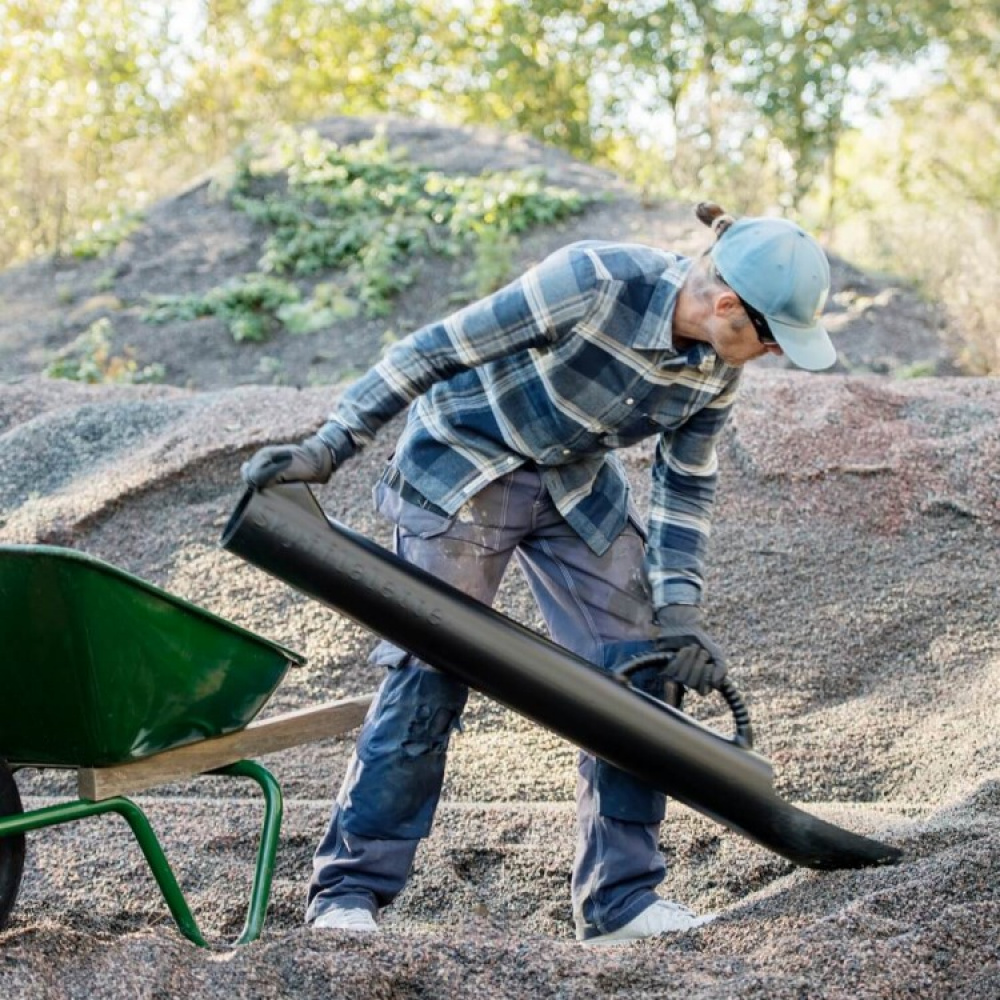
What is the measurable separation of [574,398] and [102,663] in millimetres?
1063

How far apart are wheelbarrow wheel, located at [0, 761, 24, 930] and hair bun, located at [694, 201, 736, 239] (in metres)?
1.67

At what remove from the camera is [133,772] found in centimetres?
254

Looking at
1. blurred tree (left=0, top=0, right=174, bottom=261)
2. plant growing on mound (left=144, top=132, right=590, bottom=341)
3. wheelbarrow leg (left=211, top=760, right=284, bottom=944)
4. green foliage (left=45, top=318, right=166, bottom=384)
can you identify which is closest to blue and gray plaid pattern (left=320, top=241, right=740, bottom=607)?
wheelbarrow leg (left=211, top=760, right=284, bottom=944)

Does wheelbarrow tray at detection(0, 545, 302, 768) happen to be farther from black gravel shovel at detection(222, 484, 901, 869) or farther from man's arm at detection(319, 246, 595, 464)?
man's arm at detection(319, 246, 595, 464)

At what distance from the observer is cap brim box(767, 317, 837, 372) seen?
2617 mm

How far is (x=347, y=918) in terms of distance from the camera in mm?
2760

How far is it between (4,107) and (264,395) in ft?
26.1

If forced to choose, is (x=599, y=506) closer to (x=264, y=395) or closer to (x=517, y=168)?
(x=264, y=395)

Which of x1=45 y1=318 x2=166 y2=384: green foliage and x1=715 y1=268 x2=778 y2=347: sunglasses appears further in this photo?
x1=45 y1=318 x2=166 y2=384: green foliage

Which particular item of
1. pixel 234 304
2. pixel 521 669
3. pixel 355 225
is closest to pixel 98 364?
pixel 234 304

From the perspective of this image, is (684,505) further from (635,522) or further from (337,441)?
(337,441)

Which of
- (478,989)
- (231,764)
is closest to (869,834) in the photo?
(478,989)

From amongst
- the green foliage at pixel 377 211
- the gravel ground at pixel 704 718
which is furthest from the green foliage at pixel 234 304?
the gravel ground at pixel 704 718

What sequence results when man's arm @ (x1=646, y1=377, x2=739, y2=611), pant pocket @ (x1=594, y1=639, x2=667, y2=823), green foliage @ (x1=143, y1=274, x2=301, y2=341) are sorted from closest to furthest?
pant pocket @ (x1=594, y1=639, x2=667, y2=823), man's arm @ (x1=646, y1=377, x2=739, y2=611), green foliage @ (x1=143, y1=274, x2=301, y2=341)
